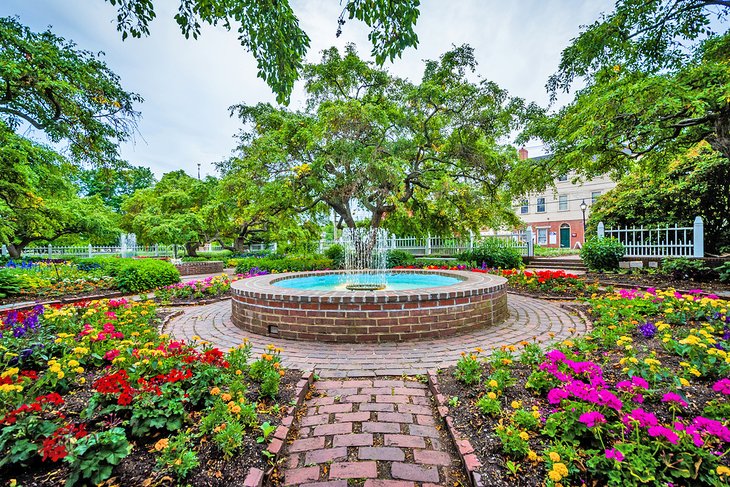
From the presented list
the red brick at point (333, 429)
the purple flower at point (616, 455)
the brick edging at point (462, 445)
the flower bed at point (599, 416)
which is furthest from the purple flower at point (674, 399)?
the red brick at point (333, 429)

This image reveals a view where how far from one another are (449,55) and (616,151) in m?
5.86

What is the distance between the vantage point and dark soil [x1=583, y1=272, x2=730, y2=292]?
22.1 ft

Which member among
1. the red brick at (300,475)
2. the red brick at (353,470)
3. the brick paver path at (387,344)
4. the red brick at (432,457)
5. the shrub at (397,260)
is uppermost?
the shrub at (397,260)

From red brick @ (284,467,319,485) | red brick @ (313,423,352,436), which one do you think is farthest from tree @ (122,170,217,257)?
red brick @ (284,467,319,485)

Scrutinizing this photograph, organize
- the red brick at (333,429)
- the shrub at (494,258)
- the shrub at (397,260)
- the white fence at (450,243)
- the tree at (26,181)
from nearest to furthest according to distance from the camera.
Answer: the red brick at (333,429) → the tree at (26,181) → the shrub at (494,258) → the shrub at (397,260) → the white fence at (450,243)

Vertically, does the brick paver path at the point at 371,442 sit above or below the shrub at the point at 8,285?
below

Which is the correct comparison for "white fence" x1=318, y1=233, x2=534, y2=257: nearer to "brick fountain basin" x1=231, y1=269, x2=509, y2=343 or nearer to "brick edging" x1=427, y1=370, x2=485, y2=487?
"brick fountain basin" x1=231, y1=269, x2=509, y2=343

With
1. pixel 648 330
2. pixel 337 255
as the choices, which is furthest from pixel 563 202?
pixel 648 330

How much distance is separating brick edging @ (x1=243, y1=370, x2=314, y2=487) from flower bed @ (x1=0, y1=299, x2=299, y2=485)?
0.17 feet

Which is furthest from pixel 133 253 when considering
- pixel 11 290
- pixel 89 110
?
pixel 89 110

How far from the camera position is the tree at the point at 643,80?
5633 mm

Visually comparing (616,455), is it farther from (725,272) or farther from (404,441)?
(725,272)

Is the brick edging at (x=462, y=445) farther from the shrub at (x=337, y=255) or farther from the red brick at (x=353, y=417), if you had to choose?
the shrub at (x=337, y=255)

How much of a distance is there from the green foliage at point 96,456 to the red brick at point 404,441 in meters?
1.46
